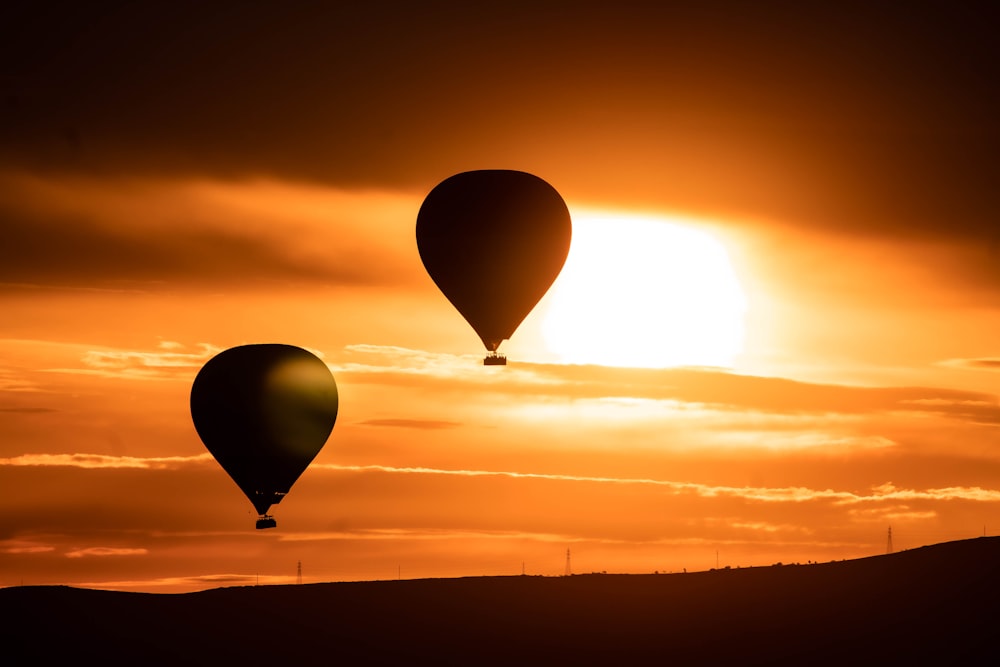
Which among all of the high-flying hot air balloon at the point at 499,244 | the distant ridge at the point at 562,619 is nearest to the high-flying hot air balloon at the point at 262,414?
the high-flying hot air balloon at the point at 499,244

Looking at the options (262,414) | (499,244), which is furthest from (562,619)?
(499,244)

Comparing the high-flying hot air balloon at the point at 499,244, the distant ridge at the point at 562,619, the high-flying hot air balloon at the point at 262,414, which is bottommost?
the distant ridge at the point at 562,619

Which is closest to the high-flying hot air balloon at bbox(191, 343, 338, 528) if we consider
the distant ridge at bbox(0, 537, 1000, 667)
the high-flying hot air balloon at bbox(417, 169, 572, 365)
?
the high-flying hot air balloon at bbox(417, 169, 572, 365)

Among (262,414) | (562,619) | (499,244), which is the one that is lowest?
(562,619)

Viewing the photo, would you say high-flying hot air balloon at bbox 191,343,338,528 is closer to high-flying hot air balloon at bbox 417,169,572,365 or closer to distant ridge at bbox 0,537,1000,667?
high-flying hot air balloon at bbox 417,169,572,365

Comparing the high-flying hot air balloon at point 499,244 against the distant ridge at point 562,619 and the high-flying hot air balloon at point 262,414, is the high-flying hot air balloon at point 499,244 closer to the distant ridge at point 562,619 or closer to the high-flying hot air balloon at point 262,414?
the high-flying hot air balloon at point 262,414

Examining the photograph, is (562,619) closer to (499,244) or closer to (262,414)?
(262,414)

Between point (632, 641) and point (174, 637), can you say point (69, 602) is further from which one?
point (632, 641)
